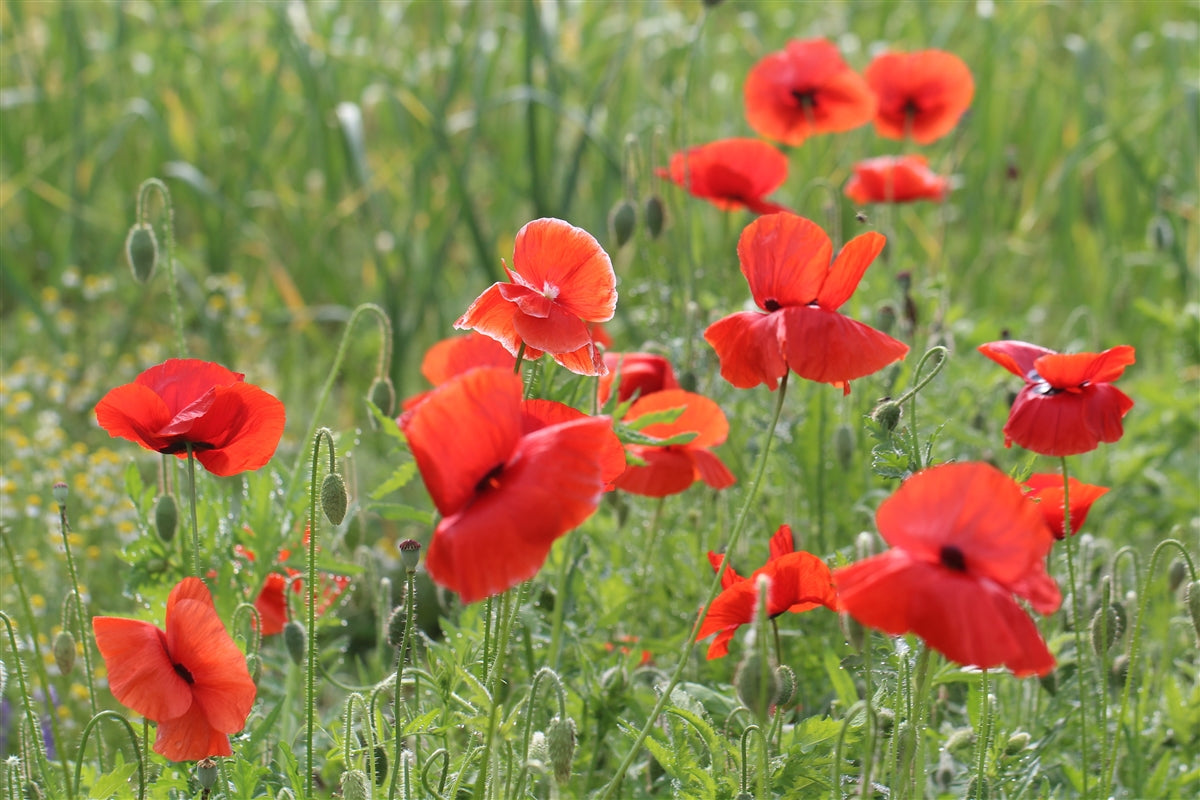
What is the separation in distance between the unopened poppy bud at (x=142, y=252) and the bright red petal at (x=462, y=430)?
1.02 metres

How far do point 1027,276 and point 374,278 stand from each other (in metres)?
2.33

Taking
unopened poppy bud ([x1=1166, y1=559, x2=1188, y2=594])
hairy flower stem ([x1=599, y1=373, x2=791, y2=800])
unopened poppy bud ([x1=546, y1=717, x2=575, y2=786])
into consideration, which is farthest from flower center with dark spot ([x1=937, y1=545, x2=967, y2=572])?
unopened poppy bud ([x1=1166, y1=559, x2=1188, y2=594])

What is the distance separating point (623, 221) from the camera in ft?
7.07

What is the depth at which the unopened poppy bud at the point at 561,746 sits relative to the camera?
1255mm

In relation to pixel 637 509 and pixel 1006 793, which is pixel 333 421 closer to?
pixel 637 509

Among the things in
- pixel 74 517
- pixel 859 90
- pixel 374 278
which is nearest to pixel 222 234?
pixel 374 278

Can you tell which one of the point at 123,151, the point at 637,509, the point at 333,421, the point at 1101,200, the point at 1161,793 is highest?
the point at 123,151

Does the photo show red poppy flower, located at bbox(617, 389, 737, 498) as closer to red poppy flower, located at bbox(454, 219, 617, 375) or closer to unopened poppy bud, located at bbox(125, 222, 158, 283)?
red poppy flower, located at bbox(454, 219, 617, 375)

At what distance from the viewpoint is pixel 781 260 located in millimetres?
1323

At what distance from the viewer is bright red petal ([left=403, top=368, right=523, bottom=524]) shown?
1005 millimetres

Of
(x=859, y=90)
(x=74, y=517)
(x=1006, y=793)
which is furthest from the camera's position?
(x=74, y=517)

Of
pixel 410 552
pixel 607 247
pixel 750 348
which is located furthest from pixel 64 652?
pixel 607 247

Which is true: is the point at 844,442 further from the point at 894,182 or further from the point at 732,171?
the point at 894,182

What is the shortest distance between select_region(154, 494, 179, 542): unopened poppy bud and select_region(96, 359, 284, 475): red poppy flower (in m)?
0.29
